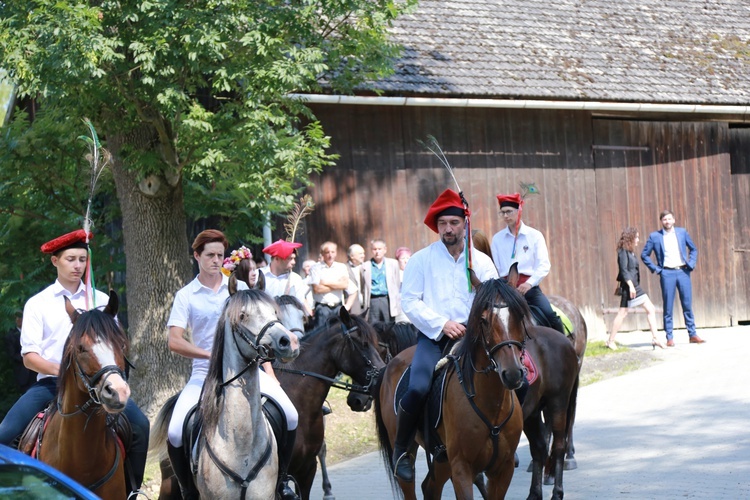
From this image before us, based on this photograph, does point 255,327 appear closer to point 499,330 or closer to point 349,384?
point 499,330

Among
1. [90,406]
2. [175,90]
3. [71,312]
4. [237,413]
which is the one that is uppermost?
[175,90]

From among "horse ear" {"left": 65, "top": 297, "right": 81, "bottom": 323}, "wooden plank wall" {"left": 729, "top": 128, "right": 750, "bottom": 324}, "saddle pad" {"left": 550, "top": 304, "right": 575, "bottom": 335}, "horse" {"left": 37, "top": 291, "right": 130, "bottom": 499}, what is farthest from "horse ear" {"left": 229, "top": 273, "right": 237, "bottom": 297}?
"wooden plank wall" {"left": 729, "top": 128, "right": 750, "bottom": 324}

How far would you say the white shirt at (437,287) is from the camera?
25.4 feet

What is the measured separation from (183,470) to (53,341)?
125cm

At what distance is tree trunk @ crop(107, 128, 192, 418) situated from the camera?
13641 millimetres

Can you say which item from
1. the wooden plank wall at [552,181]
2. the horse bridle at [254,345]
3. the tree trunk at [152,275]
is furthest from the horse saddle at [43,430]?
the wooden plank wall at [552,181]

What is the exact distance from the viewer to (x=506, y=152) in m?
19.3

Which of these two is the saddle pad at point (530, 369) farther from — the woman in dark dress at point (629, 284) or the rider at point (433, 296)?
the woman in dark dress at point (629, 284)

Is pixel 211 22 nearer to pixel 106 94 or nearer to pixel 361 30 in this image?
pixel 106 94

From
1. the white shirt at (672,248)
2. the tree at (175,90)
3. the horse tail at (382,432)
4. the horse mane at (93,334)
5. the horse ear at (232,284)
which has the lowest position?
the horse tail at (382,432)

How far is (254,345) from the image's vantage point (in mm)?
6336

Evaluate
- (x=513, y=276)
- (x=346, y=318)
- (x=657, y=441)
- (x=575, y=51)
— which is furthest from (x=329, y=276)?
(x=575, y=51)

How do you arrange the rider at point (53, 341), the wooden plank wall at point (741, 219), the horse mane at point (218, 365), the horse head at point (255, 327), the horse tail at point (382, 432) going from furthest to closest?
the wooden plank wall at point (741, 219) → the horse tail at point (382, 432) → the rider at point (53, 341) → the horse mane at point (218, 365) → the horse head at point (255, 327)

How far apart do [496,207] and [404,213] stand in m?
1.87
